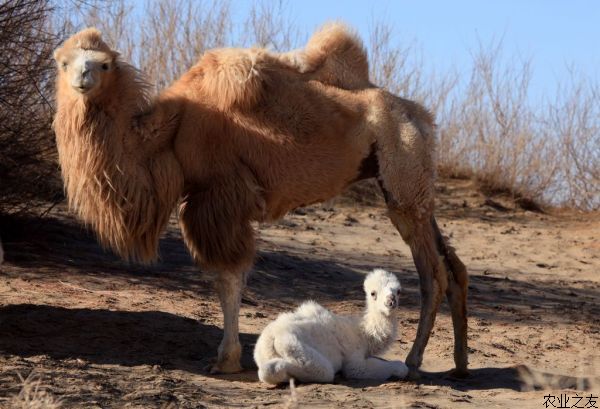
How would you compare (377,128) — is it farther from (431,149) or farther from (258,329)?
(258,329)

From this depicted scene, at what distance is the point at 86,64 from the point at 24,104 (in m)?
2.97

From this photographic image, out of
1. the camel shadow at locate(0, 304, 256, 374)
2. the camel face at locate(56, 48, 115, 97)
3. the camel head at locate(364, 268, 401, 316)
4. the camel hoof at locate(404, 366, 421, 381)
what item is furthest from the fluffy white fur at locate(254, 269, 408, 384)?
the camel face at locate(56, 48, 115, 97)

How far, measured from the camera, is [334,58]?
7711 mm

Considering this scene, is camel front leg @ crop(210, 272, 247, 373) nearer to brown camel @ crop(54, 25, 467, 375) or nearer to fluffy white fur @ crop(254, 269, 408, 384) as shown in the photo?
brown camel @ crop(54, 25, 467, 375)

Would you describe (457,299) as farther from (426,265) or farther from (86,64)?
(86,64)

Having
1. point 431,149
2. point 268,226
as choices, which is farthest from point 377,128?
point 268,226

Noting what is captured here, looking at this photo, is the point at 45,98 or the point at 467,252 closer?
the point at 45,98

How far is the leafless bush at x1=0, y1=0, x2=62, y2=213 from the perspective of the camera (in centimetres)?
905

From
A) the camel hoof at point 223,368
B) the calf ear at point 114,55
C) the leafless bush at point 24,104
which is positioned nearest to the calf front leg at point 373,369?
the camel hoof at point 223,368

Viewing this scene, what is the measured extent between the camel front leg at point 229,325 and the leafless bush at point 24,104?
10.4 feet

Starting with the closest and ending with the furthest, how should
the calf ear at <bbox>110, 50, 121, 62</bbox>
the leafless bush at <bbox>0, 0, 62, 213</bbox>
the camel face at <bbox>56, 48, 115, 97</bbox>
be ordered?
1. the camel face at <bbox>56, 48, 115, 97</bbox>
2. the calf ear at <bbox>110, 50, 121, 62</bbox>
3. the leafless bush at <bbox>0, 0, 62, 213</bbox>

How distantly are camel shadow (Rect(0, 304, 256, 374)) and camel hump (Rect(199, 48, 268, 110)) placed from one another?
1.81 metres

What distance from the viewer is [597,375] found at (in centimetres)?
749

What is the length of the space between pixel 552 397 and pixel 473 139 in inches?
434
